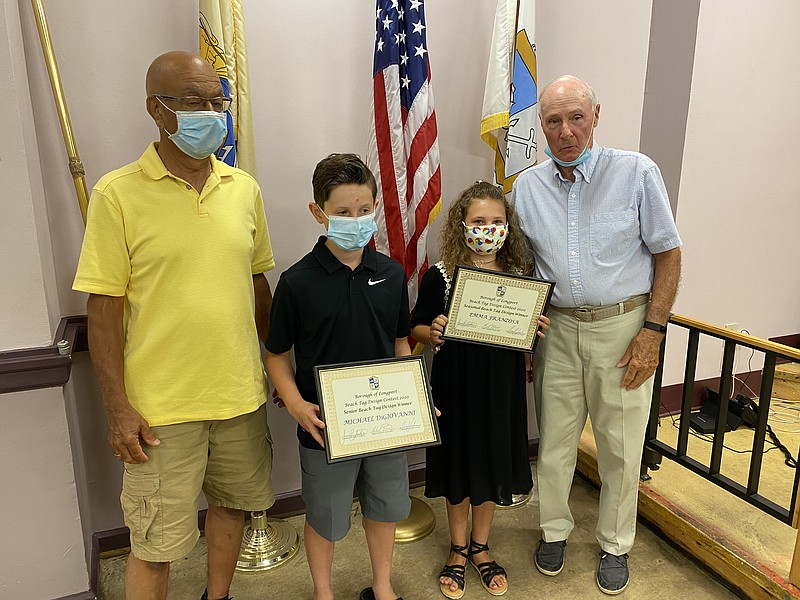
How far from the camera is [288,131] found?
7.52 feet

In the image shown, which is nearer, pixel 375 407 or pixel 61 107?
pixel 375 407

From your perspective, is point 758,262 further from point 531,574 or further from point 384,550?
point 384,550

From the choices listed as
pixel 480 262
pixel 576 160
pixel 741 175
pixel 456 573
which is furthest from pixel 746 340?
pixel 741 175

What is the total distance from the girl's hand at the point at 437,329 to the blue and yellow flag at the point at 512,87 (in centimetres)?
86

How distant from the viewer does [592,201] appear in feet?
6.46

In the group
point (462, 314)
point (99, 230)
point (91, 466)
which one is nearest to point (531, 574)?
point (462, 314)

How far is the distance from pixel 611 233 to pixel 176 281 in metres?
1.36

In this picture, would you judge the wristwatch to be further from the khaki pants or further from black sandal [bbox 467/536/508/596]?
black sandal [bbox 467/536/508/596]

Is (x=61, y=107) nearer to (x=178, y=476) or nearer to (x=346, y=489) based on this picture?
(x=178, y=476)

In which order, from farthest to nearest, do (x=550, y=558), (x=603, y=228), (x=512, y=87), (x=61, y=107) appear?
(x=512, y=87) < (x=550, y=558) < (x=603, y=228) < (x=61, y=107)

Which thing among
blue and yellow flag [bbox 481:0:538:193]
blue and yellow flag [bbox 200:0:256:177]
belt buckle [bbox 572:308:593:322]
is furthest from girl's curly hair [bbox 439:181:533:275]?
blue and yellow flag [bbox 200:0:256:177]

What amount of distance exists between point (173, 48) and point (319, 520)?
5.54ft

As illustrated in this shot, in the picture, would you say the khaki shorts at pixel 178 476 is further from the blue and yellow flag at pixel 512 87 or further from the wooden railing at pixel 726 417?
the wooden railing at pixel 726 417

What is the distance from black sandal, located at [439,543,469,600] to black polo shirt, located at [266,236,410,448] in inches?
33.1
